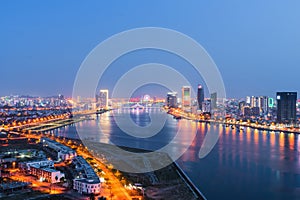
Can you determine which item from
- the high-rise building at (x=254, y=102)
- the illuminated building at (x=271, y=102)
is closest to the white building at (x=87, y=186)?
the high-rise building at (x=254, y=102)

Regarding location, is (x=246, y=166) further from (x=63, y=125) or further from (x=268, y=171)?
(x=63, y=125)

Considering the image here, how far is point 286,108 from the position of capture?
13.4m

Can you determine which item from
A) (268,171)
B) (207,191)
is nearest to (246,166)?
(268,171)

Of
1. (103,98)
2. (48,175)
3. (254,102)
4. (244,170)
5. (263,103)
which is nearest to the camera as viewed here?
(48,175)

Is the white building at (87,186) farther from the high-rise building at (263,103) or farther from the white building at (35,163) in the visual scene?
the high-rise building at (263,103)

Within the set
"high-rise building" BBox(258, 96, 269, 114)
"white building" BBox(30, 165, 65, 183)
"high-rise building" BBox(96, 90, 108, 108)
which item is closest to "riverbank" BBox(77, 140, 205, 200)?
"white building" BBox(30, 165, 65, 183)

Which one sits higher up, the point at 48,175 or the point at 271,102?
the point at 271,102

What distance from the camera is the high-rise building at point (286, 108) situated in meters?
12.9

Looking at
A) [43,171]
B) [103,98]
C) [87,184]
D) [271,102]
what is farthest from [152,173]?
[103,98]

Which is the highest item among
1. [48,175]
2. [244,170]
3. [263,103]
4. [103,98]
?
[103,98]

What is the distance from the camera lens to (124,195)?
10.4ft

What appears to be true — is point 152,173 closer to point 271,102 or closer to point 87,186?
point 87,186

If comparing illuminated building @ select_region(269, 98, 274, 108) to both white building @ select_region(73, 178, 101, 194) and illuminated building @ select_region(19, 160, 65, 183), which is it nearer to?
illuminated building @ select_region(19, 160, 65, 183)

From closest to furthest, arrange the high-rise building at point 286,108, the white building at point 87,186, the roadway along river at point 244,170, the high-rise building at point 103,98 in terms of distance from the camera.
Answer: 1. the white building at point 87,186
2. the roadway along river at point 244,170
3. the high-rise building at point 286,108
4. the high-rise building at point 103,98
